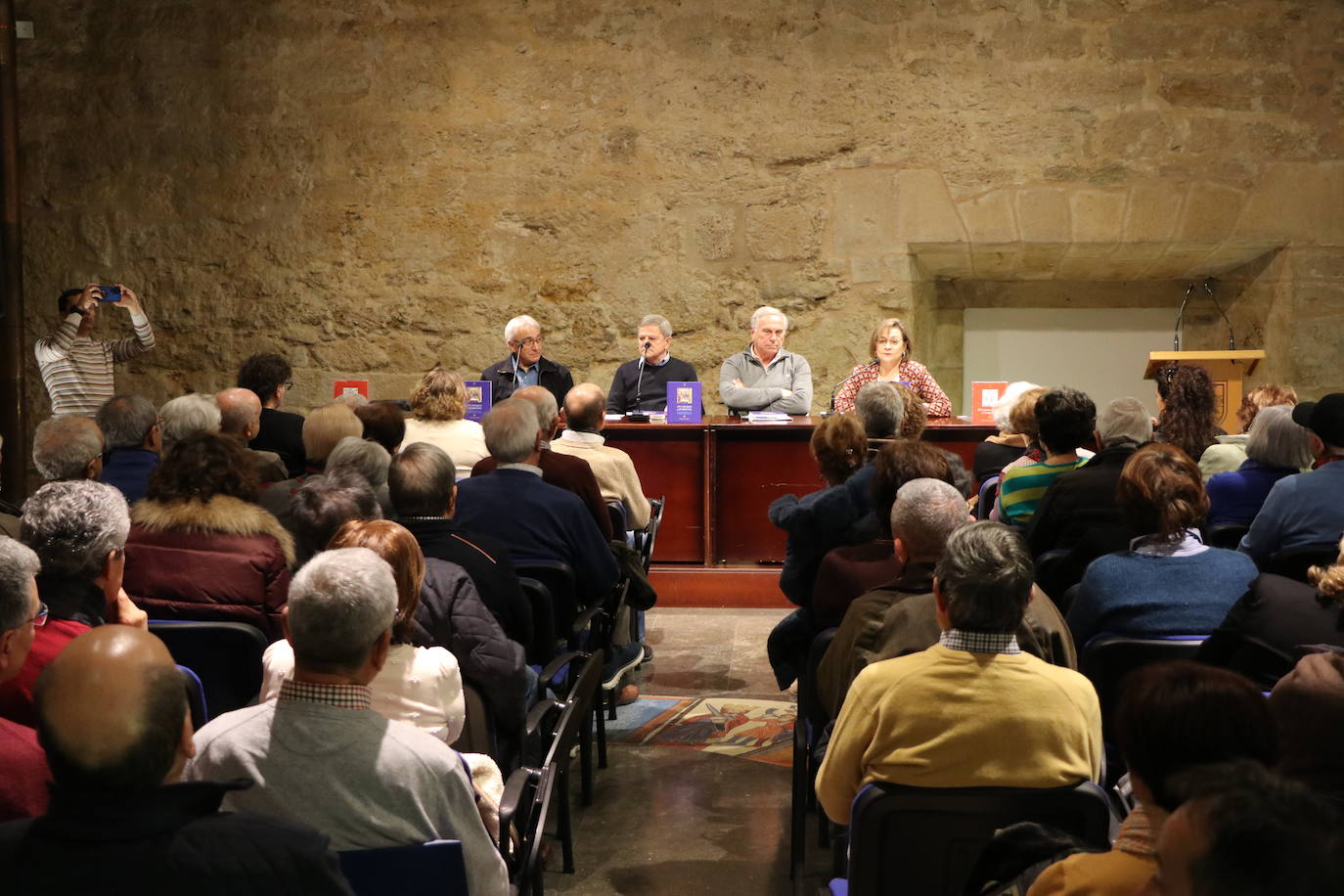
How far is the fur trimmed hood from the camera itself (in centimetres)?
313

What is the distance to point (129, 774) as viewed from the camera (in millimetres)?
1404

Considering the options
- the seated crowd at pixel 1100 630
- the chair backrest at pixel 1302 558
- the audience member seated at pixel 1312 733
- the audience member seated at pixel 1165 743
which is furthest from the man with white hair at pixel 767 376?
the audience member seated at pixel 1165 743

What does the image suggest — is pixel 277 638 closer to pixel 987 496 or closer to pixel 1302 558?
pixel 1302 558

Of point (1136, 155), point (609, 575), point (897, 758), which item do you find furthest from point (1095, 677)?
point (1136, 155)

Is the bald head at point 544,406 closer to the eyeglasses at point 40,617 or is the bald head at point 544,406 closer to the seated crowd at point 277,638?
the seated crowd at point 277,638

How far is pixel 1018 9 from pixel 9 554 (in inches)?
298

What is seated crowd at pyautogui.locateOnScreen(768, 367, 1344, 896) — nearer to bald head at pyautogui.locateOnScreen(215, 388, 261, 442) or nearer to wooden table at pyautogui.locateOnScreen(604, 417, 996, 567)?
wooden table at pyautogui.locateOnScreen(604, 417, 996, 567)

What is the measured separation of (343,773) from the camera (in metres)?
1.84

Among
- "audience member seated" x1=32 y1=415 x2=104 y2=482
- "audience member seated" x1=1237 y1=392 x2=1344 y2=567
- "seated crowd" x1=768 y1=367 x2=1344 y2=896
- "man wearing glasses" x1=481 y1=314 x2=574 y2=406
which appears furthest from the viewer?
"man wearing glasses" x1=481 y1=314 x2=574 y2=406

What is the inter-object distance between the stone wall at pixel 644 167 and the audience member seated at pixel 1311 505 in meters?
5.04

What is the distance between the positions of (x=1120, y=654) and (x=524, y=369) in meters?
5.40

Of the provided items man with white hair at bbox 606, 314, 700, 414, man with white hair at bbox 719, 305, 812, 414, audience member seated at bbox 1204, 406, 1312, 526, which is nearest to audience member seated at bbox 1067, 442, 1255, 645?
audience member seated at bbox 1204, 406, 1312, 526

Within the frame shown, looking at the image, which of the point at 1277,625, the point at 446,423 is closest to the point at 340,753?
the point at 1277,625

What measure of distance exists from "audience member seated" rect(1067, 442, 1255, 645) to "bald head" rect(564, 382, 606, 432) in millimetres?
2496
